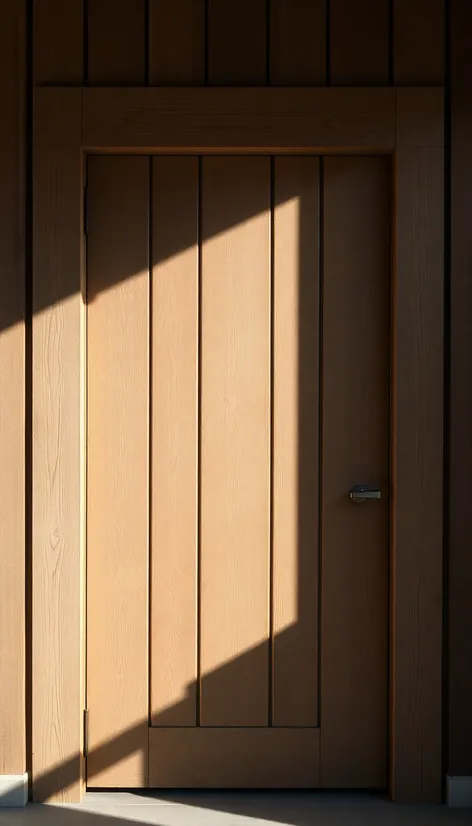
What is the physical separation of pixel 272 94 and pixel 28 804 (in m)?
2.43

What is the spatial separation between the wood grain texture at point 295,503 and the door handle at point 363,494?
122mm

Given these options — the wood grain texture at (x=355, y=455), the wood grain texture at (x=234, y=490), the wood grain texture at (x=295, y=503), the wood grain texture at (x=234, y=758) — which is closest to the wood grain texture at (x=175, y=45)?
the wood grain texture at (x=234, y=490)

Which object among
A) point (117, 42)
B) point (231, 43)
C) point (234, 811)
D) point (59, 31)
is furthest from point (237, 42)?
point (234, 811)

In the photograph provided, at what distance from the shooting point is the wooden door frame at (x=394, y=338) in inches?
112

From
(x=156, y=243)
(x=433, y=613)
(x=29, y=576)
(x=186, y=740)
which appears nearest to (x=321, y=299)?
(x=156, y=243)

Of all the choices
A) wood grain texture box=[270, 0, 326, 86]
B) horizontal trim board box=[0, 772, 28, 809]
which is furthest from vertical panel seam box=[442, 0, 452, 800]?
horizontal trim board box=[0, 772, 28, 809]

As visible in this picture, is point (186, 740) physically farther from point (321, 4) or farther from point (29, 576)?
point (321, 4)

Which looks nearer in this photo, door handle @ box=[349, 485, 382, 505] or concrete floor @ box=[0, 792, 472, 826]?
concrete floor @ box=[0, 792, 472, 826]

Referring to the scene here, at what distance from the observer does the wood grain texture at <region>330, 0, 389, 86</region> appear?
286 cm

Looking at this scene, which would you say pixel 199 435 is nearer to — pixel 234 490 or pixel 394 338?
pixel 234 490

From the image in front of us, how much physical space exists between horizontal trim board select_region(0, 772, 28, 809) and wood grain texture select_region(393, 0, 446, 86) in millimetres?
2591

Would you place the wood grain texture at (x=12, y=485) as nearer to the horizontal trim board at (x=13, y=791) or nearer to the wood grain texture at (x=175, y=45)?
the horizontal trim board at (x=13, y=791)

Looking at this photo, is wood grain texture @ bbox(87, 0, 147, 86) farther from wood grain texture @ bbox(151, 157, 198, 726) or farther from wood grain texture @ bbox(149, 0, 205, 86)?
wood grain texture @ bbox(151, 157, 198, 726)

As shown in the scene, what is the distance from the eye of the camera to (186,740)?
2.93 meters
